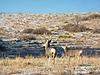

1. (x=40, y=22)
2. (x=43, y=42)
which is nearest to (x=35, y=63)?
(x=43, y=42)

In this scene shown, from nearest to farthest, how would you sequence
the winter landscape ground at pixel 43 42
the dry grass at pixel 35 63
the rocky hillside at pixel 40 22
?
the winter landscape ground at pixel 43 42 < the dry grass at pixel 35 63 < the rocky hillside at pixel 40 22

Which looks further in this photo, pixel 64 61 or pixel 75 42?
pixel 75 42

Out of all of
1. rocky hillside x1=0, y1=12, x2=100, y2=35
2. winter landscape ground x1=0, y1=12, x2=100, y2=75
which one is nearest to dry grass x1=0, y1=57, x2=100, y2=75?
winter landscape ground x1=0, y1=12, x2=100, y2=75

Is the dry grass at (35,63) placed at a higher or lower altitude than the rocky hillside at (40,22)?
higher

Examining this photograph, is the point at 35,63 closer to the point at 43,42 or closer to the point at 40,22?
the point at 43,42

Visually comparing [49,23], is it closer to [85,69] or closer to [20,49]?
[20,49]

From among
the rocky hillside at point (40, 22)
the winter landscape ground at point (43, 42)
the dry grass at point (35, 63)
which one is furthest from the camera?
the rocky hillside at point (40, 22)

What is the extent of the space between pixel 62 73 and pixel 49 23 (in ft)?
134

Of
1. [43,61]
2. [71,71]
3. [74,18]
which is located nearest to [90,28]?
[74,18]

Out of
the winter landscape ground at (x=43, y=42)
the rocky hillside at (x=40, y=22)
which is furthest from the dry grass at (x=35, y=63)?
the rocky hillside at (x=40, y=22)

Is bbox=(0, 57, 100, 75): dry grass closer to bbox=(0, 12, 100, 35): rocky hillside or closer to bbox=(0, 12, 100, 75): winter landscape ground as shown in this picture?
bbox=(0, 12, 100, 75): winter landscape ground

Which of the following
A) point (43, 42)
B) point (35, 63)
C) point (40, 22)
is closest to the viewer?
point (35, 63)

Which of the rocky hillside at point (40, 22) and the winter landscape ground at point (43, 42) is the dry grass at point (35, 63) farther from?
the rocky hillside at point (40, 22)

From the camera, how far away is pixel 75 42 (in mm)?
38500
